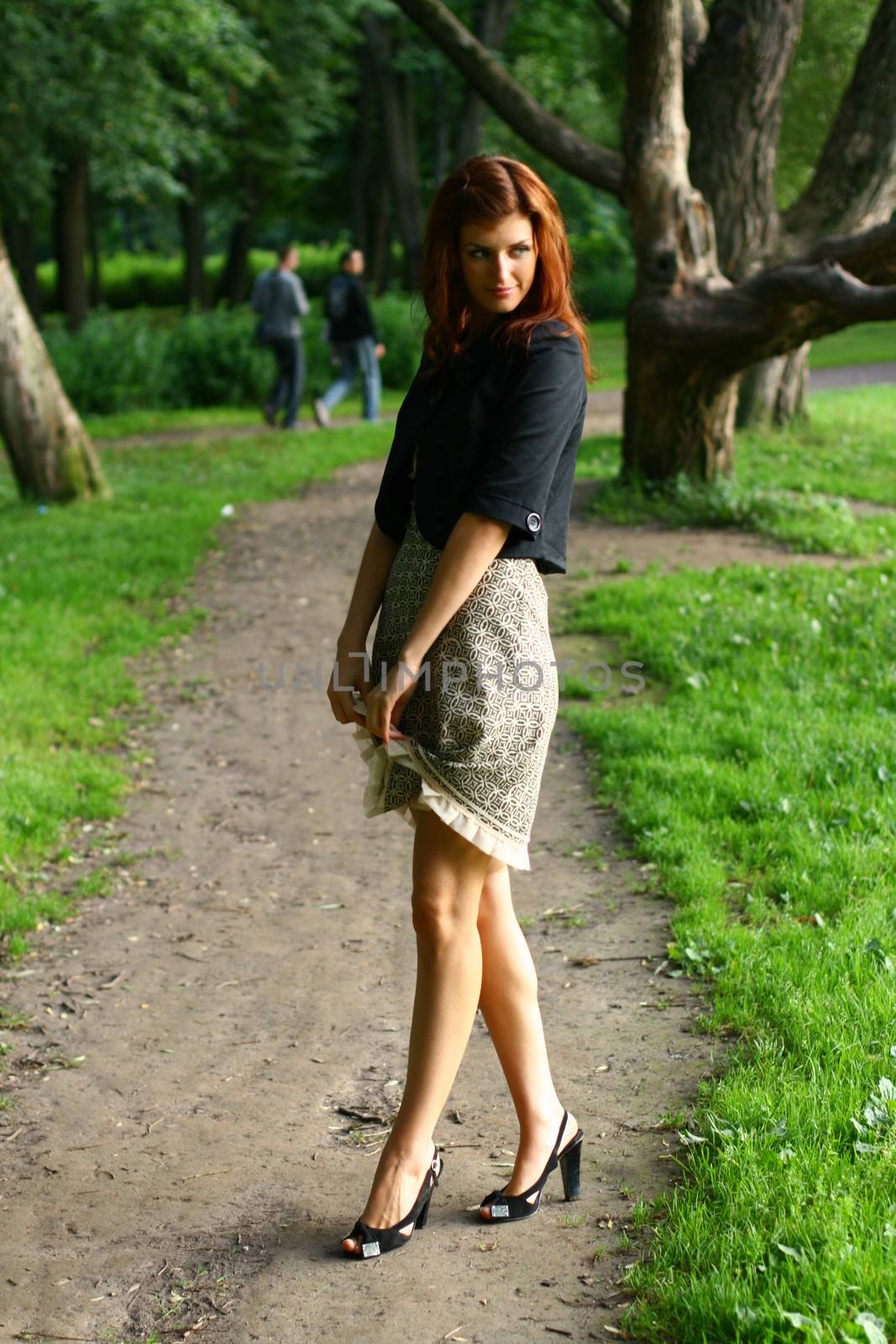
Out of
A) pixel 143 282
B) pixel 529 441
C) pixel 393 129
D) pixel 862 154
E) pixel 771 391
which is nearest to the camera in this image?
pixel 529 441

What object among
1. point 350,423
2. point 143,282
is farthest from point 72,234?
point 143,282

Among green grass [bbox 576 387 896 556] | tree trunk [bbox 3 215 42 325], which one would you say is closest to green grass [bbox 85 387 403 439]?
green grass [bbox 576 387 896 556]

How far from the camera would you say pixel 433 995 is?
295 cm

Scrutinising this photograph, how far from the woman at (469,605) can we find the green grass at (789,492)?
6.70m

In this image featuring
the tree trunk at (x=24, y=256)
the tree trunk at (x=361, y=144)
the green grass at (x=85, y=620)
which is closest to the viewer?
the green grass at (x=85, y=620)

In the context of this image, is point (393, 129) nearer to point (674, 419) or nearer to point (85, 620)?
point (674, 419)

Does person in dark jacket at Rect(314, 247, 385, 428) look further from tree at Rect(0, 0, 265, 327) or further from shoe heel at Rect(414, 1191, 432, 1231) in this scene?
shoe heel at Rect(414, 1191, 432, 1231)

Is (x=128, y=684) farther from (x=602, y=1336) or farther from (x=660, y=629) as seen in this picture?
(x=602, y=1336)

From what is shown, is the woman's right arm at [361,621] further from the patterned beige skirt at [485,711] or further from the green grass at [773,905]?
the green grass at [773,905]

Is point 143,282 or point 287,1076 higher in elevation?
point 287,1076

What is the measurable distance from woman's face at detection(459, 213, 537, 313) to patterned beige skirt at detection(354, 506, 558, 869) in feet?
1.70

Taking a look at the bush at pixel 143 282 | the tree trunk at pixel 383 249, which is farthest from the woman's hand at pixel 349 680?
the bush at pixel 143 282

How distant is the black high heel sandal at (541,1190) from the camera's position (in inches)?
121

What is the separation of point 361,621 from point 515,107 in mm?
9717
